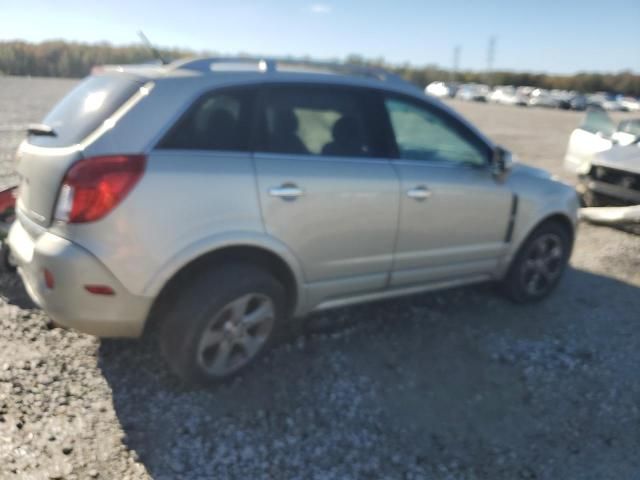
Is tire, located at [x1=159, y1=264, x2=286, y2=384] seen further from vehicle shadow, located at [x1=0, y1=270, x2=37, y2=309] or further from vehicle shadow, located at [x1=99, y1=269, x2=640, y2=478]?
vehicle shadow, located at [x1=0, y1=270, x2=37, y2=309]

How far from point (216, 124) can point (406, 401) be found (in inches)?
74.4

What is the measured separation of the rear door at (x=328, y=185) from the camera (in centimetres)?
323

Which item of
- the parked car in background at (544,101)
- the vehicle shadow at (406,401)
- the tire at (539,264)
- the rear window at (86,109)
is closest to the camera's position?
the vehicle shadow at (406,401)

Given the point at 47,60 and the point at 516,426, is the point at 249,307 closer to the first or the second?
the point at 516,426

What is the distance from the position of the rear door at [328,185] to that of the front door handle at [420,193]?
0.45 ft

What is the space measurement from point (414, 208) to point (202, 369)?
1675 millimetres

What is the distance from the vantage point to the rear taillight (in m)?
2.74

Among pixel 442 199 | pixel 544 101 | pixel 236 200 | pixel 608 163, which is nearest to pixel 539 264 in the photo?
pixel 442 199

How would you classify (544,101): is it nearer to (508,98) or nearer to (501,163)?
(508,98)

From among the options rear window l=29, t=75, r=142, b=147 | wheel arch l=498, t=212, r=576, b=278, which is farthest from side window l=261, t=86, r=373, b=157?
wheel arch l=498, t=212, r=576, b=278

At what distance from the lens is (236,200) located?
303 centimetres

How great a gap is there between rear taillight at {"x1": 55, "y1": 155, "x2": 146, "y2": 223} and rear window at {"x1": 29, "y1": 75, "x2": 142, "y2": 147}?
26 cm

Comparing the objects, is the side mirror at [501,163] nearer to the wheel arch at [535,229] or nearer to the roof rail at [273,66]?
the wheel arch at [535,229]

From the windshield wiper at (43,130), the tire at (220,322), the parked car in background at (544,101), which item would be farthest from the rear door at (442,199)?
the parked car in background at (544,101)
